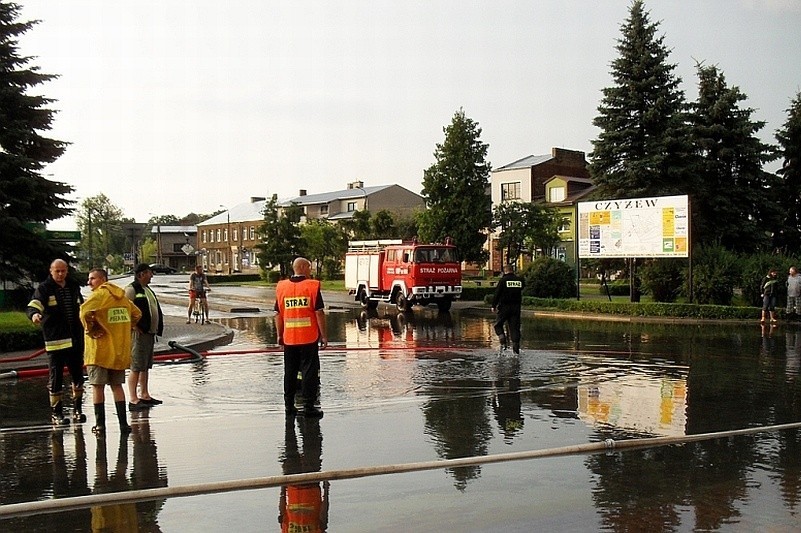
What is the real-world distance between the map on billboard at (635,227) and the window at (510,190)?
137ft

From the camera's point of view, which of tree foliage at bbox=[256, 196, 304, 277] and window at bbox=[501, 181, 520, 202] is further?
window at bbox=[501, 181, 520, 202]

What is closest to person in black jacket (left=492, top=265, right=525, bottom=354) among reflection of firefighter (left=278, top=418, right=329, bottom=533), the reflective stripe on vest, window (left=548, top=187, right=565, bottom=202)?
reflection of firefighter (left=278, top=418, right=329, bottom=533)

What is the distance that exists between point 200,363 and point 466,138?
42460 millimetres

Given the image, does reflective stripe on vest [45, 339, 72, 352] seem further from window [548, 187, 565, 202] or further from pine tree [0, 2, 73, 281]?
window [548, 187, 565, 202]

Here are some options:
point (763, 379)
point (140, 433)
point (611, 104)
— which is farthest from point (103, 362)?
point (611, 104)

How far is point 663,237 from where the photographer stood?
30.1 metres

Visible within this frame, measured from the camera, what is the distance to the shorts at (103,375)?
905 cm

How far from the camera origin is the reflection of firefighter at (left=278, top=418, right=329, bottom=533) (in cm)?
570

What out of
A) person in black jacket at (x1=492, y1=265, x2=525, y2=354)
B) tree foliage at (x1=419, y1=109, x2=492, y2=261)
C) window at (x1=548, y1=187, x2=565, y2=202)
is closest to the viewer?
person in black jacket at (x1=492, y1=265, x2=525, y2=354)

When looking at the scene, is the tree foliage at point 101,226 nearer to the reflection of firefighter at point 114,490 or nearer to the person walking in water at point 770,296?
the person walking in water at point 770,296

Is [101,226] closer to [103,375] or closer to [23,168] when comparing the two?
[23,168]

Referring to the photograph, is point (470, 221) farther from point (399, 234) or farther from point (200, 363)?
point (200, 363)

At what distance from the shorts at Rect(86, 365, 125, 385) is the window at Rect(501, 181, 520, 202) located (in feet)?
218

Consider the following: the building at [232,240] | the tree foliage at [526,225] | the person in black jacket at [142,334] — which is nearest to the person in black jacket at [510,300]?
the person in black jacket at [142,334]
